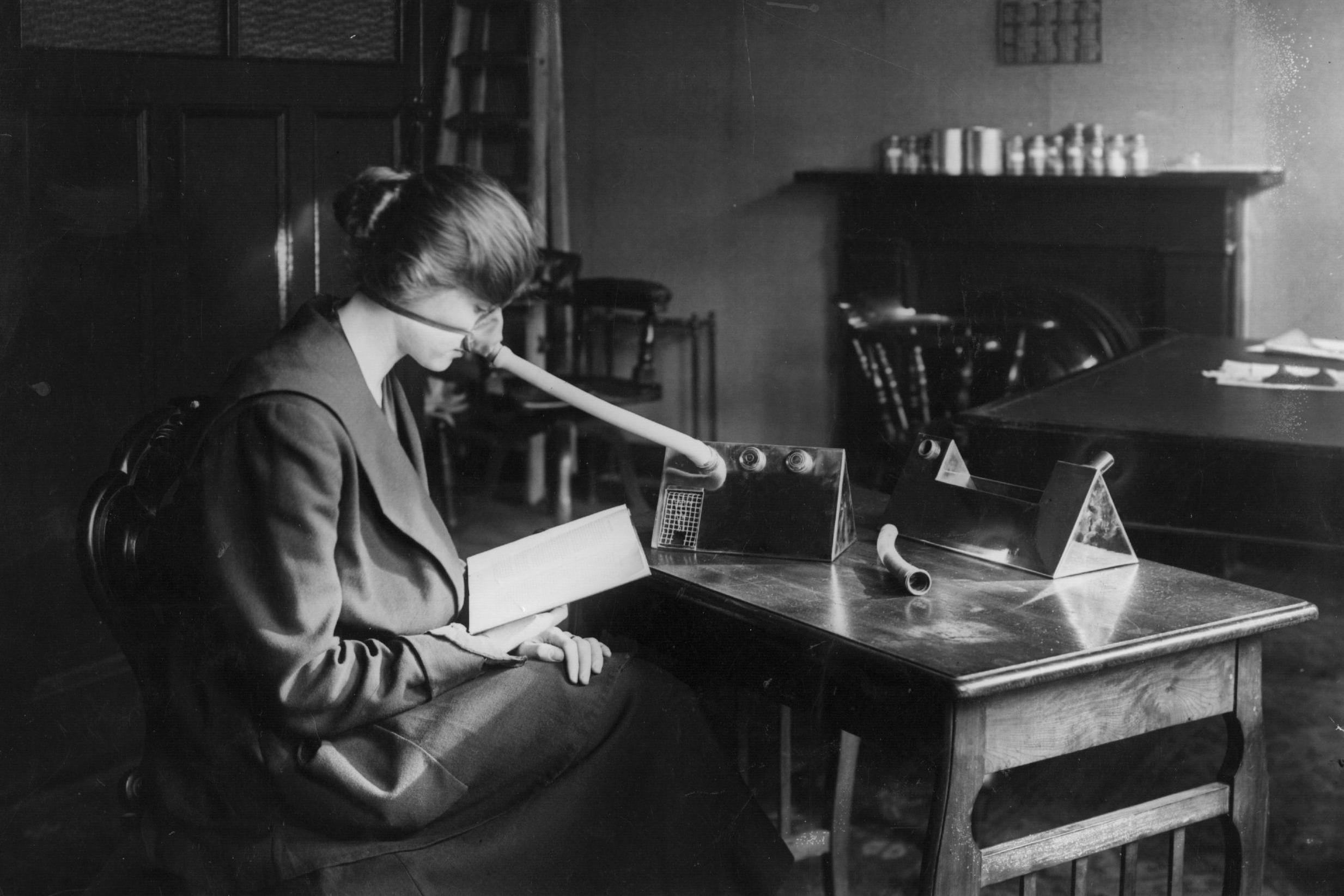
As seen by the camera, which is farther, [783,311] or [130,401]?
[783,311]

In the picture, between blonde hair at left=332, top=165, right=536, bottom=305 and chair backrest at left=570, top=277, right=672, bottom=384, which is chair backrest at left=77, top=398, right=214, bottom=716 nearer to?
blonde hair at left=332, top=165, right=536, bottom=305

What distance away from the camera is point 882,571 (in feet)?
6.15

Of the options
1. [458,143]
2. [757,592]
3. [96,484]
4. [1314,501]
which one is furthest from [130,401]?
[458,143]

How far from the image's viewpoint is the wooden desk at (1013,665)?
1.47 metres

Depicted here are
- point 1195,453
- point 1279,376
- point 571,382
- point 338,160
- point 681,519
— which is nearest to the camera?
point 681,519

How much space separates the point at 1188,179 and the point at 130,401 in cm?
386

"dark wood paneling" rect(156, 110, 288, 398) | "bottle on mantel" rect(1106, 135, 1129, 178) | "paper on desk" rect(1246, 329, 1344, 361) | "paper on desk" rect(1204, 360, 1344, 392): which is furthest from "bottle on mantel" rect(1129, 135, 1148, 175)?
"dark wood paneling" rect(156, 110, 288, 398)

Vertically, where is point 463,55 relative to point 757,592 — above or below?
above

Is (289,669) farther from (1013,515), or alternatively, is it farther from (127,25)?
(127,25)

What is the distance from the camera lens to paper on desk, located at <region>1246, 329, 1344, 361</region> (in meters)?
3.35

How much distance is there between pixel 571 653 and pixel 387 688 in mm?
272

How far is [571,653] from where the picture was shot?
1.67m

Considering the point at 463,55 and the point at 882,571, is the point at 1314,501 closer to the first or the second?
the point at 882,571

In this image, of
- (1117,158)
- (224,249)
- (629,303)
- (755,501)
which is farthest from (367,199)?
(1117,158)
